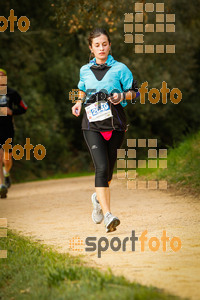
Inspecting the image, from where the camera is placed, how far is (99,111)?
19.0 ft

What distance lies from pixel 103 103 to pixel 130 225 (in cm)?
187

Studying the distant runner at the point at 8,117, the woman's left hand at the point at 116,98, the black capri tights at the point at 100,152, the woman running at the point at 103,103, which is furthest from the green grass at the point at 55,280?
the distant runner at the point at 8,117

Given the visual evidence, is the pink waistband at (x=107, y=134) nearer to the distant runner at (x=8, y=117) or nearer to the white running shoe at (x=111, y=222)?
the white running shoe at (x=111, y=222)

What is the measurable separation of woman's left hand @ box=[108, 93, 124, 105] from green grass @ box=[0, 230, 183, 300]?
1621mm

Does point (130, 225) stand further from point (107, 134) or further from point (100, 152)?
point (107, 134)

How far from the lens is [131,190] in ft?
36.4

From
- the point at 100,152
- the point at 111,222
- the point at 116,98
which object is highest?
the point at 116,98

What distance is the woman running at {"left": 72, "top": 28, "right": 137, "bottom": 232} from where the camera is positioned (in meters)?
5.77

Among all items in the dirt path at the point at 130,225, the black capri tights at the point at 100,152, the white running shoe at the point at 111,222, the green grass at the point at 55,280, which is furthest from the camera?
the black capri tights at the point at 100,152

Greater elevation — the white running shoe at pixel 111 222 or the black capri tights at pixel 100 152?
the black capri tights at pixel 100 152

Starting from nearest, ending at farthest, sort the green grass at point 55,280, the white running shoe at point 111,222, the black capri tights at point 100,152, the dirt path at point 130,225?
the green grass at point 55,280, the dirt path at point 130,225, the white running shoe at point 111,222, the black capri tights at point 100,152

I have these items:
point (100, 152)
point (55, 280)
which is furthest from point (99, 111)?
point (55, 280)

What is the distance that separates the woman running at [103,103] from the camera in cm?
577

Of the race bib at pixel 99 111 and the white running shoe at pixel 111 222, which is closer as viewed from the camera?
the white running shoe at pixel 111 222
